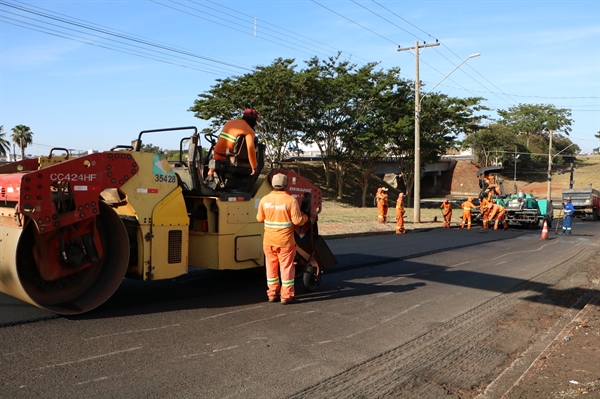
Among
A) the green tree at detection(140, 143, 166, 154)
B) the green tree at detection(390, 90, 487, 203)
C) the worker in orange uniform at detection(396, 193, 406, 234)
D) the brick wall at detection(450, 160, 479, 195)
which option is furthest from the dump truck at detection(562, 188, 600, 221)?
the green tree at detection(140, 143, 166, 154)

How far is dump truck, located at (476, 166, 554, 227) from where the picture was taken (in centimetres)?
2231

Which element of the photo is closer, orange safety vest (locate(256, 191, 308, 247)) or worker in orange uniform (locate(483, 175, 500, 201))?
orange safety vest (locate(256, 191, 308, 247))

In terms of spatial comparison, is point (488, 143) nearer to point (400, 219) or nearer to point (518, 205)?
point (518, 205)

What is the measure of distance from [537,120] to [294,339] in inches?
3389

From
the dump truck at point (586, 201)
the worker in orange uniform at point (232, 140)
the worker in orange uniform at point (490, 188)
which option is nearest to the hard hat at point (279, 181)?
the worker in orange uniform at point (232, 140)

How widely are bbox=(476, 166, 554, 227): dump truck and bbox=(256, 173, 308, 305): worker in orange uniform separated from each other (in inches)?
695

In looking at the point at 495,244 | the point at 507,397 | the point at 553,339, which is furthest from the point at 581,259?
the point at 507,397

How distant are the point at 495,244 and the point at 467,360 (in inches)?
448

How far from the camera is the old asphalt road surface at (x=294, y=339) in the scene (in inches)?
165

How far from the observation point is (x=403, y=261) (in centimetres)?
1134

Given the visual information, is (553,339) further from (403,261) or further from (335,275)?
(403,261)

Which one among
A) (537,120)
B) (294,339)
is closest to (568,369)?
(294,339)

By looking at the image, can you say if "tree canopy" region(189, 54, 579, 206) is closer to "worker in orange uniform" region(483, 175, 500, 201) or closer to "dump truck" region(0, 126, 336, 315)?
"worker in orange uniform" region(483, 175, 500, 201)

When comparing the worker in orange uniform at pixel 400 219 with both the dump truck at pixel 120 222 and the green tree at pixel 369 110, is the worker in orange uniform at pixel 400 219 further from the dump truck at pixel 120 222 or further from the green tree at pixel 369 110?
the green tree at pixel 369 110
